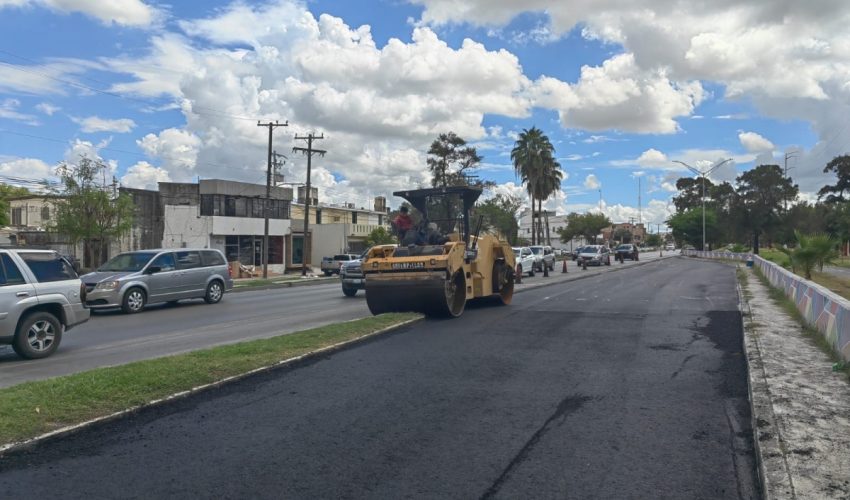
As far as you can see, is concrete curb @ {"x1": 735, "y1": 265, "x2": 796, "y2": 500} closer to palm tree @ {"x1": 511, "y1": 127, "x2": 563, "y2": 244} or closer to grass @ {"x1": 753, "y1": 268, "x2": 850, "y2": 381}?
grass @ {"x1": 753, "y1": 268, "x2": 850, "y2": 381}

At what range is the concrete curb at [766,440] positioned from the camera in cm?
444

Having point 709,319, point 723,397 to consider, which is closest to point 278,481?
point 723,397

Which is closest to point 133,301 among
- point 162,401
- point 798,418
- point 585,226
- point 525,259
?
point 162,401

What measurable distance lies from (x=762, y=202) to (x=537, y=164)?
23.8m

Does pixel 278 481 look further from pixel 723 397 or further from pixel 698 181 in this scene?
pixel 698 181

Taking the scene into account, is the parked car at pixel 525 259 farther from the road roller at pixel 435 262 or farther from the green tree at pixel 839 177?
the green tree at pixel 839 177

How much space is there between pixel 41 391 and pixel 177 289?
485 inches

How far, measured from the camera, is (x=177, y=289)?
18797 millimetres

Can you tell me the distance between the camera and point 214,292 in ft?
66.6

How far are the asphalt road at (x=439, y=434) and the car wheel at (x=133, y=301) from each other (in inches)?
386

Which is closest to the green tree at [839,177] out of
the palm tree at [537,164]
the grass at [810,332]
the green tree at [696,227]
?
the green tree at [696,227]

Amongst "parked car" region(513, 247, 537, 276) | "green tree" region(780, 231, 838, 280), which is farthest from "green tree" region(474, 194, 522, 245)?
"green tree" region(780, 231, 838, 280)

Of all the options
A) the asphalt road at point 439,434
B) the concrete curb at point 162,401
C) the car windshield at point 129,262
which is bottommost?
the asphalt road at point 439,434

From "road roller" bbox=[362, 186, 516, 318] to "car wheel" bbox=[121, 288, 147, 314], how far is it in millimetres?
6711
